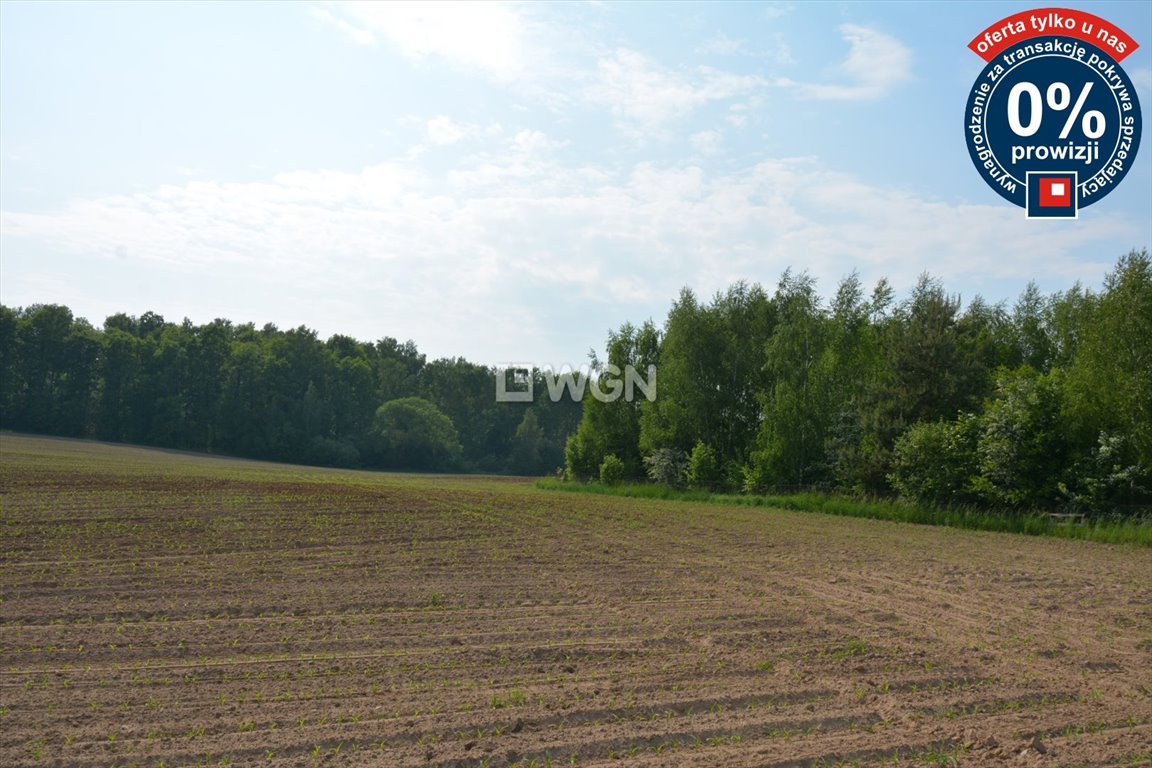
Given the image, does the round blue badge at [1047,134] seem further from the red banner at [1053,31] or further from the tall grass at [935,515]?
the tall grass at [935,515]

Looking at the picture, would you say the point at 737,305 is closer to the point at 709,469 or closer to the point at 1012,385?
the point at 709,469

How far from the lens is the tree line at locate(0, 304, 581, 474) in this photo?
101 metres

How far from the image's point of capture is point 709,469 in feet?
153

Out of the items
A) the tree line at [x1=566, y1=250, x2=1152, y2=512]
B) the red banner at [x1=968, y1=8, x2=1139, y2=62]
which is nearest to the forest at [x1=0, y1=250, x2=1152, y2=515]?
the tree line at [x1=566, y1=250, x2=1152, y2=512]

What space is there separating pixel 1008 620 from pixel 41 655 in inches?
520

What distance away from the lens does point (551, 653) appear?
10531 mm

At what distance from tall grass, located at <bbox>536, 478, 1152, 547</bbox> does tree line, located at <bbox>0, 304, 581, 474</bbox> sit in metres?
64.8

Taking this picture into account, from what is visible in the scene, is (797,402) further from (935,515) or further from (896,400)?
(935,515)

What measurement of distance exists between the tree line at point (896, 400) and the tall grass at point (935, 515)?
956 mm

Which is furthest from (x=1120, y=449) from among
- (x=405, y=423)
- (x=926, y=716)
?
(x=405, y=423)

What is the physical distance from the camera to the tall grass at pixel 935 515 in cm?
2623

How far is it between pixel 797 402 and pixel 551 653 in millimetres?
34832

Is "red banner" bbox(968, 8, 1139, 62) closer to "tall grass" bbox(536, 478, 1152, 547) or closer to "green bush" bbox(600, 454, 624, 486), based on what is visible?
"tall grass" bbox(536, 478, 1152, 547)

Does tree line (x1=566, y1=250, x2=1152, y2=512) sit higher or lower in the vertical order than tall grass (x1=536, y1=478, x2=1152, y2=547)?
higher
